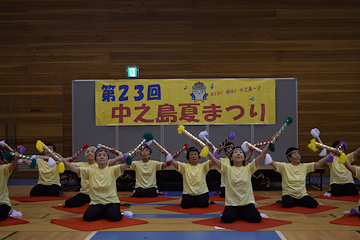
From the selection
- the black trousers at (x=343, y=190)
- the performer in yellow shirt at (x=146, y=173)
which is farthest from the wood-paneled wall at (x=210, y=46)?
the performer in yellow shirt at (x=146, y=173)

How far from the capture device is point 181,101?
9047mm

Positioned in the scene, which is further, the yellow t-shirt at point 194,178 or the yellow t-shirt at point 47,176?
the yellow t-shirt at point 47,176

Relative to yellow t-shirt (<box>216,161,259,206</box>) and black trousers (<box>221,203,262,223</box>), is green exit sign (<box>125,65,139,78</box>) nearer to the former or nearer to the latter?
yellow t-shirt (<box>216,161,259,206</box>)

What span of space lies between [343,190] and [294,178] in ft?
6.45

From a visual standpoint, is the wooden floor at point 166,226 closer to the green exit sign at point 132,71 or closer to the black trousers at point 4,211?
the black trousers at point 4,211

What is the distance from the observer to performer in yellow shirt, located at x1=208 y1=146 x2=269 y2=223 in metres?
4.71

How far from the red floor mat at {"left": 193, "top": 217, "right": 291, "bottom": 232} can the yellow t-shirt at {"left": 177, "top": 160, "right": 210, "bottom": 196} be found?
109cm

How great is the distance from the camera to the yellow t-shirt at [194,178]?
596 cm

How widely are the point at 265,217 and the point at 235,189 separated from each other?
0.66m

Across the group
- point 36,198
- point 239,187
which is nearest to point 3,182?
point 36,198

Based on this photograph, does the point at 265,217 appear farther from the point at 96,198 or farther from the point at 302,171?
the point at 96,198

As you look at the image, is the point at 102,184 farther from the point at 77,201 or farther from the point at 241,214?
the point at 241,214

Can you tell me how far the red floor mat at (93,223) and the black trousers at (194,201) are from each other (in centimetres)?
117

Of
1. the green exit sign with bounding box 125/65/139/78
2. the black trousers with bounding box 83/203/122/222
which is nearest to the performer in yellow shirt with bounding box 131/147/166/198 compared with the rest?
the black trousers with bounding box 83/203/122/222
